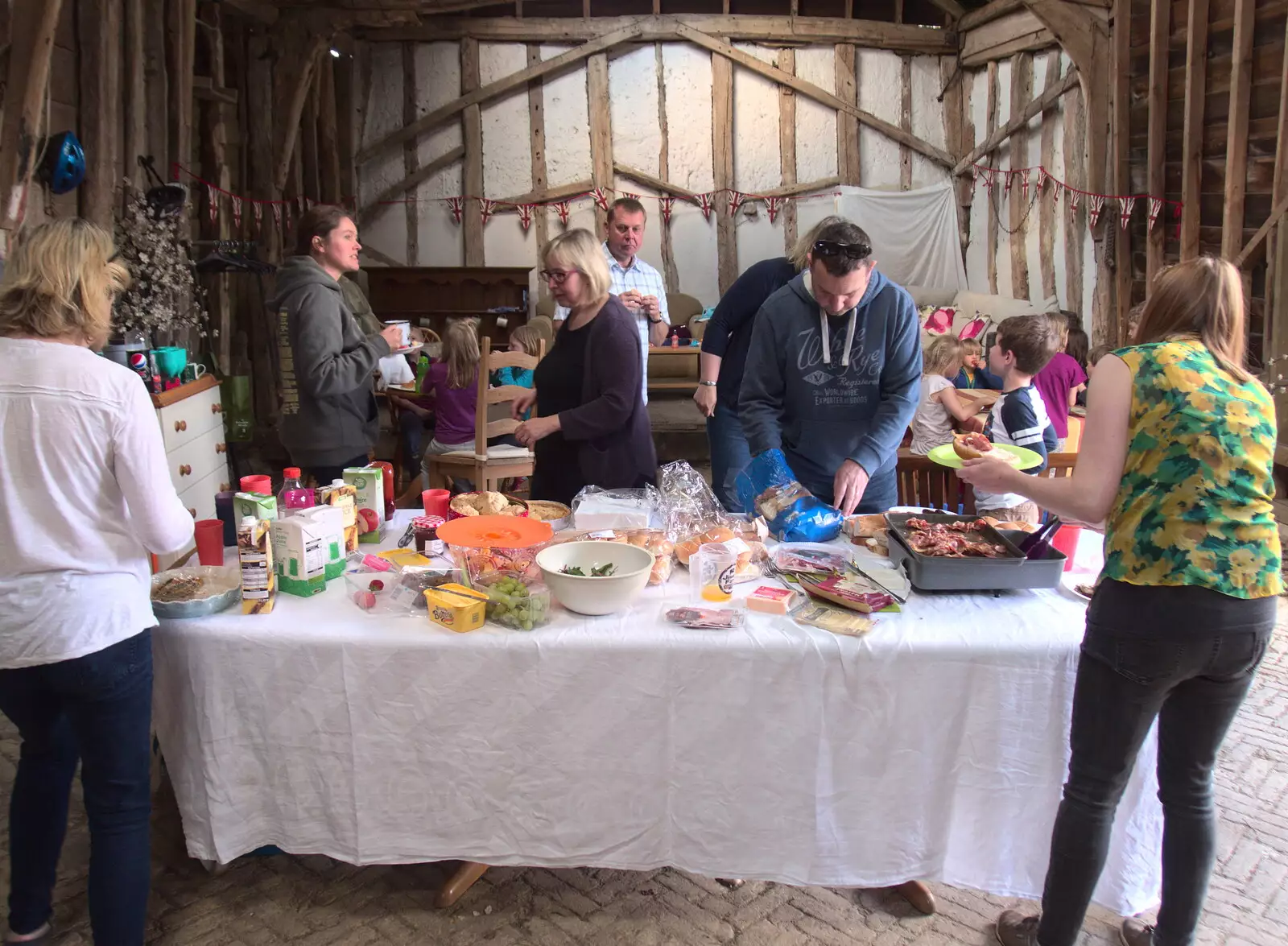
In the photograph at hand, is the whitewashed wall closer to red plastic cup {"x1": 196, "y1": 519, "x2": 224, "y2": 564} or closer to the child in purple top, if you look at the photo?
the child in purple top

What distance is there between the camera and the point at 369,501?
107 inches

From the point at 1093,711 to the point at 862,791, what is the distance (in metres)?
0.52

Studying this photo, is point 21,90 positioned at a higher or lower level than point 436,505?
higher

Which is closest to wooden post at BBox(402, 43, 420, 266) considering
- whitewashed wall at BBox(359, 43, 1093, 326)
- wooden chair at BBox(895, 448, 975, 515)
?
whitewashed wall at BBox(359, 43, 1093, 326)

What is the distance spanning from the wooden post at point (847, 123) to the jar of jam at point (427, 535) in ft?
30.3

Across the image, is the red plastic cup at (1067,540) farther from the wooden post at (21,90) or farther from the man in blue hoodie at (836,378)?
the wooden post at (21,90)

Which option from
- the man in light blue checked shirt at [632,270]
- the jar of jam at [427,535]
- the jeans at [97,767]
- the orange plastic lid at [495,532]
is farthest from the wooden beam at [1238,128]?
the jeans at [97,767]

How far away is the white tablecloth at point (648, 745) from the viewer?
204cm

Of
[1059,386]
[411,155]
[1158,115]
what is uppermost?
[411,155]

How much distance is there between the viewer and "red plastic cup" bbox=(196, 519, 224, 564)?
7.97ft

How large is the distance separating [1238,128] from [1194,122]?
48cm

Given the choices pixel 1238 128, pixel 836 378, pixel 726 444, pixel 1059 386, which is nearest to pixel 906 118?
pixel 1238 128

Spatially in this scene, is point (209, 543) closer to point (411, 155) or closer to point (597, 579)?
point (597, 579)

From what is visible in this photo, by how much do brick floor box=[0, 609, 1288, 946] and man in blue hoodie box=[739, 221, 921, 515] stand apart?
1109 mm
